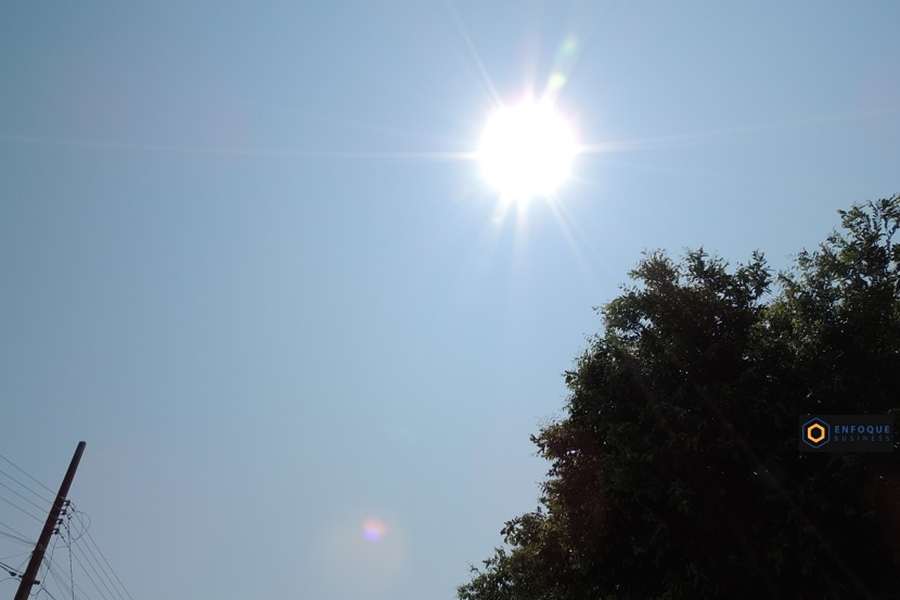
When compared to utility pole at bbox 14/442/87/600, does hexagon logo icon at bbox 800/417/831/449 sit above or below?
above

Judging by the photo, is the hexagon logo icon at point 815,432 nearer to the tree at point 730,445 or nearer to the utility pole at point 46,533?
the tree at point 730,445

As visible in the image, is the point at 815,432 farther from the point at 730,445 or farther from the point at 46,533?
the point at 46,533

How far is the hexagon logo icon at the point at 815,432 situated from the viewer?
15828 millimetres

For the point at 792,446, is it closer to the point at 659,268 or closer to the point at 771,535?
the point at 771,535

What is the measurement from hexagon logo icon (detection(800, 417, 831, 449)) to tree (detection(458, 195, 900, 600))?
27 centimetres

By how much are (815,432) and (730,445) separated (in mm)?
1985

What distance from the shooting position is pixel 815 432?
16000mm

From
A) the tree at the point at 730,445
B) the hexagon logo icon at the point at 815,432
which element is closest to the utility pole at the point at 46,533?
the tree at the point at 730,445

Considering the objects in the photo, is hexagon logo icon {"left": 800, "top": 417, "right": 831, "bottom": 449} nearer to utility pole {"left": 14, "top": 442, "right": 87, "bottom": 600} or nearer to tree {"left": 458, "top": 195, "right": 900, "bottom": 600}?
tree {"left": 458, "top": 195, "right": 900, "bottom": 600}

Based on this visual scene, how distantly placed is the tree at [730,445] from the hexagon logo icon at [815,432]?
270 millimetres

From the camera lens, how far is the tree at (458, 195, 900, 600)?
1538cm

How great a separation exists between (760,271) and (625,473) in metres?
6.99

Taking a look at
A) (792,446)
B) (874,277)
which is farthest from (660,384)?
(874,277)

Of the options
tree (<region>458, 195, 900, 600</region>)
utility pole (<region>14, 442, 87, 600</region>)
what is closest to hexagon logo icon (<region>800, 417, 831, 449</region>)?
tree (<region>458, 195, 900, 600</region>)
